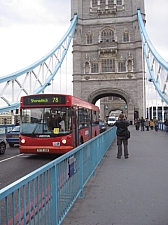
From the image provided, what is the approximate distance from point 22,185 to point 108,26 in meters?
47.7

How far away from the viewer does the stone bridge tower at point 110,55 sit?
1806 inches

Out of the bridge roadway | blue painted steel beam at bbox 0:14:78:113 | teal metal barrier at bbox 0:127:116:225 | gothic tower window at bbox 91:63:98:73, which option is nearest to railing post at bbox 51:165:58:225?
teal metal barrier at bbox 0:127:116:225

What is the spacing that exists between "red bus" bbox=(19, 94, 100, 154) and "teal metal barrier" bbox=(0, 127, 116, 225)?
469 cm

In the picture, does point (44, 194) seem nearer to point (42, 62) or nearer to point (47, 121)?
point (47, 121)

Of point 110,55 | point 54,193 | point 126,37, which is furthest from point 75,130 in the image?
point 126,37

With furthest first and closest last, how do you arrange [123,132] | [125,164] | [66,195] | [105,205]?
[123,132] → [125,164] → [105,205] → [66,195]

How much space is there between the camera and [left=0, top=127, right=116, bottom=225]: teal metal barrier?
2432 mm

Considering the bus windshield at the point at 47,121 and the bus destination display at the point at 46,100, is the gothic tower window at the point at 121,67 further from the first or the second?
the bus windshield at the point at 47,121

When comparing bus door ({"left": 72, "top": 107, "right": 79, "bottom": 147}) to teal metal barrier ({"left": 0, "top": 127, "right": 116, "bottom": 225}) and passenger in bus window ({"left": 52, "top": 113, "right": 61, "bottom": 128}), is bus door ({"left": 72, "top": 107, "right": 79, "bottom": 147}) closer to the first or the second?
passenger in bus window ({"left": 52, "top": 113, "right": 61, "bottom": 128})

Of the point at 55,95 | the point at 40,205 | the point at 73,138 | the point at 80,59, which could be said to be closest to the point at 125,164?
the point at 73,138

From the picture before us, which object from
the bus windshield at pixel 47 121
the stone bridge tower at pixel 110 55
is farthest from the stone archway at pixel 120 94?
the bus windshield at pixel 47 121

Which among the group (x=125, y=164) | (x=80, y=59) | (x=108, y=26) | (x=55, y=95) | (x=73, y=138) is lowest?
(x=125, y=164)

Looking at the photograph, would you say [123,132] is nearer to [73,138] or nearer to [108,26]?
[73,138]

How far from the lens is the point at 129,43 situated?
154ft
